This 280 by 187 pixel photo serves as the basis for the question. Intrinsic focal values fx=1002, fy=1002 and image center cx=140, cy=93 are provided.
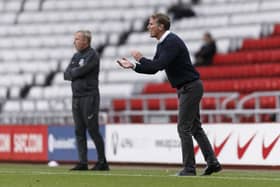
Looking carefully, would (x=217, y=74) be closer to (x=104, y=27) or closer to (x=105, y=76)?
(x=105, y=76)

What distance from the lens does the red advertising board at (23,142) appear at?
1920cm

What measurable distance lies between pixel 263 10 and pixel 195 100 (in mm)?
12760

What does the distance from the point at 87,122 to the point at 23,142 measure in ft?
18.6

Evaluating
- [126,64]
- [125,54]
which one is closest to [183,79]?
[126,64]

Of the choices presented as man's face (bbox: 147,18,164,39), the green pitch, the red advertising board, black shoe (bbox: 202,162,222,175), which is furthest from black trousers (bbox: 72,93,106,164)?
the red advertising board

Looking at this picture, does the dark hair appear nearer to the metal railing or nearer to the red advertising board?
the metal railing

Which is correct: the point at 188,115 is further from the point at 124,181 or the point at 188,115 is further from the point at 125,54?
the point at 125,54

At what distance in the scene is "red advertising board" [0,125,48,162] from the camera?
63.0 feet

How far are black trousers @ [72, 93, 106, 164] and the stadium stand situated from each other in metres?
3.61

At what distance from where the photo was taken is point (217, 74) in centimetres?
2253

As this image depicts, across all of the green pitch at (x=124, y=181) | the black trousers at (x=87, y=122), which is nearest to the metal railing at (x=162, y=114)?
the black trousers at (x=87, y=122)

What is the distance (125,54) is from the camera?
26219 millimetres

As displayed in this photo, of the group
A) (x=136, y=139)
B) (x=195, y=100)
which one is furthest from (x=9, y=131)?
(x=195, y=100)

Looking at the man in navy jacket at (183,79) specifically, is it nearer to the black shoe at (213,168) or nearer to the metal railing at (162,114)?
the black shoe at (213,168)
